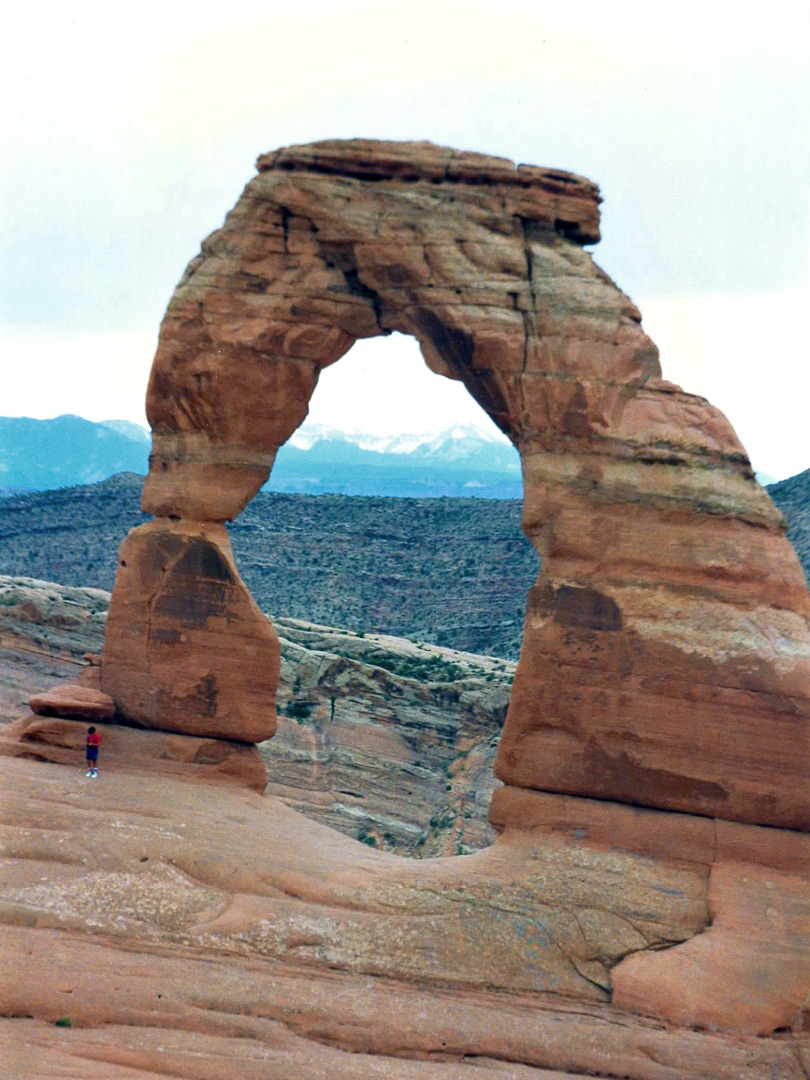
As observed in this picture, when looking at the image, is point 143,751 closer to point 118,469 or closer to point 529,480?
point 529,480

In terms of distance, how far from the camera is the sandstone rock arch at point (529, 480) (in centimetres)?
1856

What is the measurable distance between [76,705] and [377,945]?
6.90 meters

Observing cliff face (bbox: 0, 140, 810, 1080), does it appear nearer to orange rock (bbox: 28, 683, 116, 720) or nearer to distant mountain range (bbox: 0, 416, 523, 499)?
orange rock (bbox: 28, 683, 116, 720)

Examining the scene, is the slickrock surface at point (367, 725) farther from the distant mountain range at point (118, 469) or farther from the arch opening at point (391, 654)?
the distant mountain range at point (118, 469)

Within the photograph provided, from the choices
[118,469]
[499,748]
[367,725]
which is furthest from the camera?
[118,469]

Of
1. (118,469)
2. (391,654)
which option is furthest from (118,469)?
(391,654)

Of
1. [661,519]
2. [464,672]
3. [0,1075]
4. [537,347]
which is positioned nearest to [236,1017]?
[0,1075]

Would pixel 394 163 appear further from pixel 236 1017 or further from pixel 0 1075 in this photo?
pixel 0 1075

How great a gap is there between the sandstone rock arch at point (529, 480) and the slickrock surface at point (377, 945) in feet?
3.93

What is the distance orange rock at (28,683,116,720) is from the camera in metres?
21.0

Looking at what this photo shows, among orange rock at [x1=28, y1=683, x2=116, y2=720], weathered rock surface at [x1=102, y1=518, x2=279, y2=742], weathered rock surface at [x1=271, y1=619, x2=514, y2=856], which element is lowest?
weathered rock surface at [x1=271, y1=619, x2=514, y2=856]

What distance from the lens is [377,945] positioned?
16797 millimetres

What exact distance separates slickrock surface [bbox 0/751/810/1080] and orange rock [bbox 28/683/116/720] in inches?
45.4

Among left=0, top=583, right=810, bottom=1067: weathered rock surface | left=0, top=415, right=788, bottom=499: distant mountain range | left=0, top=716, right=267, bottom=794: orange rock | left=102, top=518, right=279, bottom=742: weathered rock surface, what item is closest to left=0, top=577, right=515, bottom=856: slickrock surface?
left=0, top=716, right=267, bottom=794: orange rock
